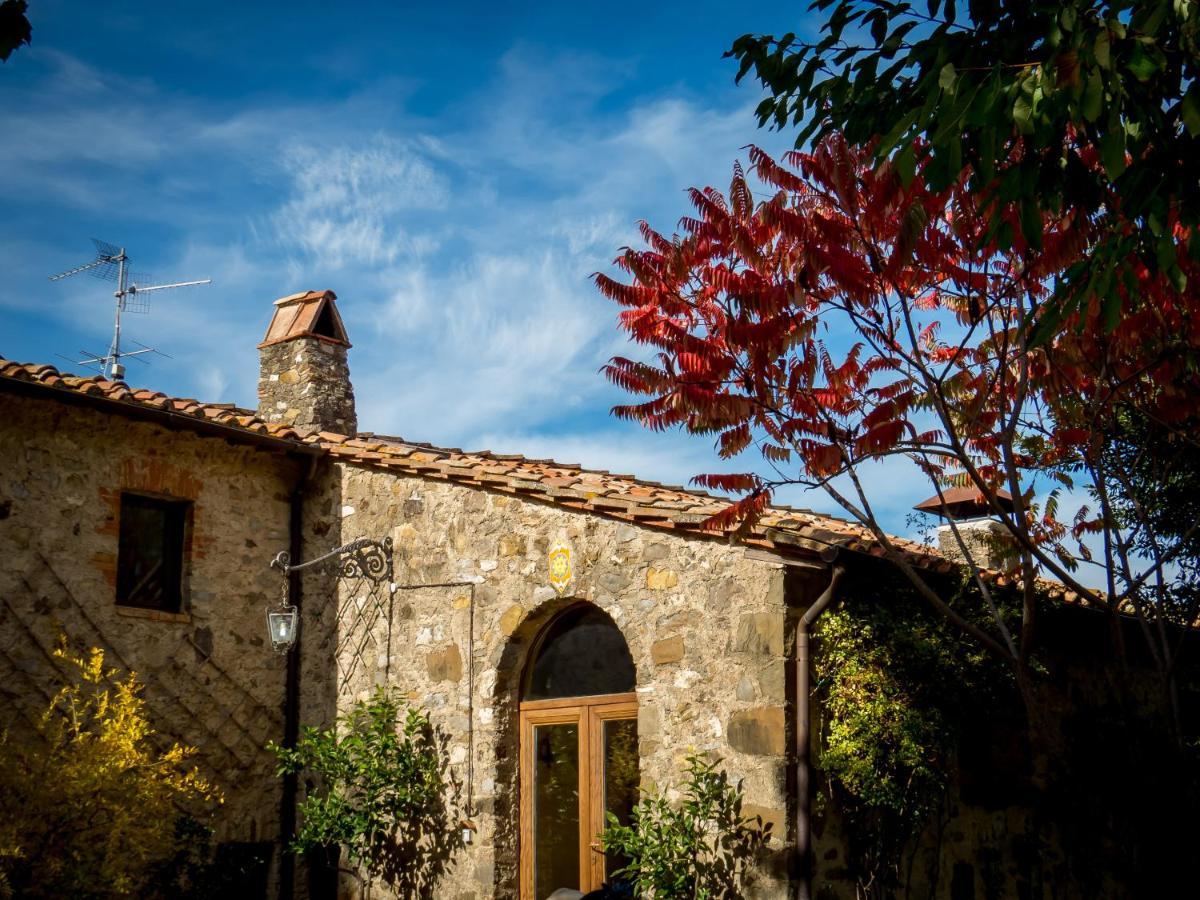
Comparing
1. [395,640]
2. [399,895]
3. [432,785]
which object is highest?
[395,640]

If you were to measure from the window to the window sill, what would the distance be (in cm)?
10

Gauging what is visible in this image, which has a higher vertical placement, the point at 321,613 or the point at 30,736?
the point at 321,613

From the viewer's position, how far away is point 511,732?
902cm

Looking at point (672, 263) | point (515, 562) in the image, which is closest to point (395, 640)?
point (515, 562)

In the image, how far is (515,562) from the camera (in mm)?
9062

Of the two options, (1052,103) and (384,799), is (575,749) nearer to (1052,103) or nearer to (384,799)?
(384,799)

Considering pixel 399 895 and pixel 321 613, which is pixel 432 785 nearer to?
pixel 399 895

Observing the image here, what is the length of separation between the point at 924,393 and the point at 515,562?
3259mm

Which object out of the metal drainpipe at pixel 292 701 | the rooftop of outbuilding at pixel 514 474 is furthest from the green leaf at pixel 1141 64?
the metal drainpipe at pixel 292 701

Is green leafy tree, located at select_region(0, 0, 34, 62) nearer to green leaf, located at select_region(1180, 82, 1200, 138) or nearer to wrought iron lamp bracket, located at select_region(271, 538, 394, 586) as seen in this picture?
green leaf, located at select_region(1180, 82, 1200, 138)

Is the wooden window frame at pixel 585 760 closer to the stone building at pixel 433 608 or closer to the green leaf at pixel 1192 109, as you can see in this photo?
the stone building at pixel 433 608

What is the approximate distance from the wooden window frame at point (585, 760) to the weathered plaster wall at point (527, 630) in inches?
3.8

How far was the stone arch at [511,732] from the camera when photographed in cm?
873

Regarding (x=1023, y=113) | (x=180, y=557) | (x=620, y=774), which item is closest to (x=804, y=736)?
(x=620, y=774)
